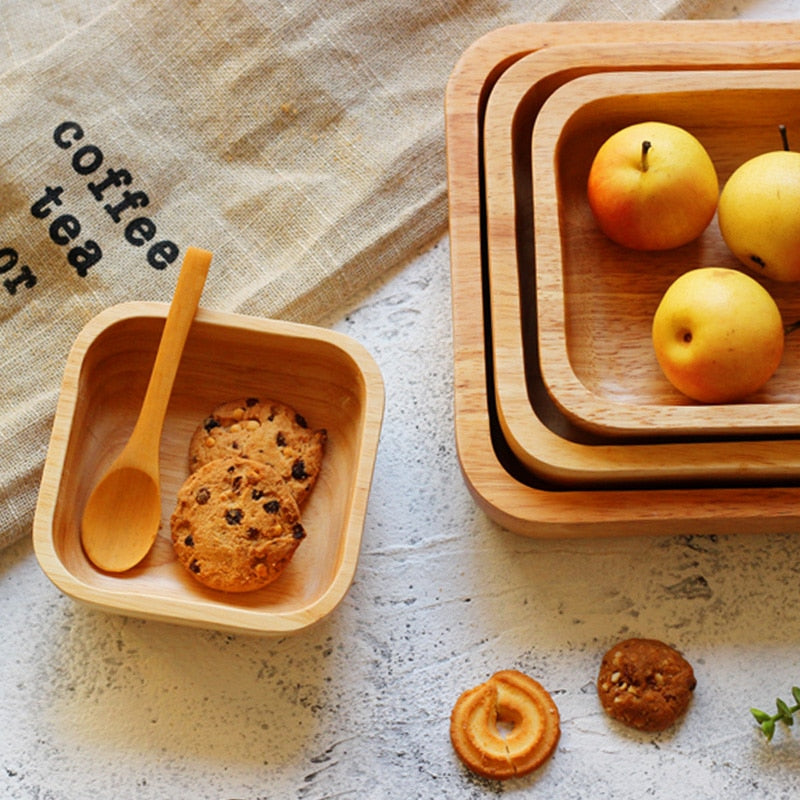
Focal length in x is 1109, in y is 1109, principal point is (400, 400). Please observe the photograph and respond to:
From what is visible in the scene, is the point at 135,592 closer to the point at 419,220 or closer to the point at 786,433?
the point at 419,220

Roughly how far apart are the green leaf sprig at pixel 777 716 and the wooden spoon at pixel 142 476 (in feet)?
1.83

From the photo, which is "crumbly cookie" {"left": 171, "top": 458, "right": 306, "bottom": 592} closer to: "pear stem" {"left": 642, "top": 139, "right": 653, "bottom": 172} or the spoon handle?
the spoon handle

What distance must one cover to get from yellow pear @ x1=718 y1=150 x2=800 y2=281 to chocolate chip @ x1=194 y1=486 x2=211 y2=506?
512 millimetres

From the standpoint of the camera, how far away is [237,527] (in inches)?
Result: 37.6

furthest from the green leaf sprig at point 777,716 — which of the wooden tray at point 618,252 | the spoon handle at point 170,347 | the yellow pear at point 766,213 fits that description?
the spoon handle at point 170,347

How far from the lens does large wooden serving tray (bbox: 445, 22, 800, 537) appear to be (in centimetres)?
94

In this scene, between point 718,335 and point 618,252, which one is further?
point 618,252

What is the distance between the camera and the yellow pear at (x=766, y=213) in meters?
0.94

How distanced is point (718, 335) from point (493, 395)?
0.68 feet

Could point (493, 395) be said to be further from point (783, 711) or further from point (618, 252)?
point (783, 711)

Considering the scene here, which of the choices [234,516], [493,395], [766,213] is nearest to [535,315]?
[493,395]

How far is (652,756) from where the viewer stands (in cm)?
100

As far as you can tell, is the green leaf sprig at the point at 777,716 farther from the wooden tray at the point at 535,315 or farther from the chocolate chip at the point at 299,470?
the chocolate chip at the point at 299,470

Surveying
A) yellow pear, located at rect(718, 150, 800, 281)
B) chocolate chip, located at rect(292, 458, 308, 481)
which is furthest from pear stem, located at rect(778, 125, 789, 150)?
chocolate chip, located at rect(292, 458, 308, 481)
